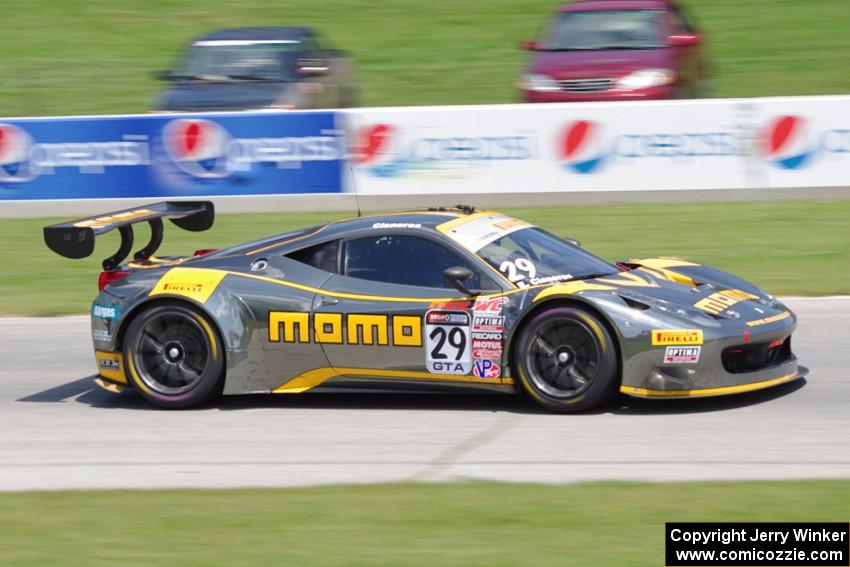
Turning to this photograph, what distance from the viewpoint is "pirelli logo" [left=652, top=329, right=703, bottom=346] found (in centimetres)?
773

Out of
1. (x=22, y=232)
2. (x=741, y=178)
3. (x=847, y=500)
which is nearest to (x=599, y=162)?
(x=741, y=178)

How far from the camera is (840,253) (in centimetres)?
1321

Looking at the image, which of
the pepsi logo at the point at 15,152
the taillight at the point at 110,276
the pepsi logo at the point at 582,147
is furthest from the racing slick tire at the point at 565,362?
the pepsi logo at the point at 15,152

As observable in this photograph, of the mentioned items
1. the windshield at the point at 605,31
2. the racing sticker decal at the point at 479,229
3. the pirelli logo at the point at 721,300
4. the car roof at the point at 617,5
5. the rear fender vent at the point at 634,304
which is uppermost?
the car roof at the point at 617,5

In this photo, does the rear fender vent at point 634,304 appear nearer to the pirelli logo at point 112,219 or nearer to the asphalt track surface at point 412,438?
the asphalt track surface at point 412,438

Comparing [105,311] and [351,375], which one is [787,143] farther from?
[105,311]

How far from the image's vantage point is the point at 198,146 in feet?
51.9

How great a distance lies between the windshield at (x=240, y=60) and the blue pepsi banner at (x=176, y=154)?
1777 mm

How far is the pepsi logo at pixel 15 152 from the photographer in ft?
52.7

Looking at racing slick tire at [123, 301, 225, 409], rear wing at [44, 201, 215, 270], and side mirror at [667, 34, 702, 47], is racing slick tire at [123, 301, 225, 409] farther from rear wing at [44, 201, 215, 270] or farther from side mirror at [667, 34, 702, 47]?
side mirror at [667, 34, 702, 47]

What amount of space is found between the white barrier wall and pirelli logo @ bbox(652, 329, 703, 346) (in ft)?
24.7

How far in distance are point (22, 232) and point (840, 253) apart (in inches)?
356

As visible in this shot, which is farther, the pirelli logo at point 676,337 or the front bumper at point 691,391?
the front bumper at point 691,391

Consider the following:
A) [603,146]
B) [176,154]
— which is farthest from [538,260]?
[176,154]
